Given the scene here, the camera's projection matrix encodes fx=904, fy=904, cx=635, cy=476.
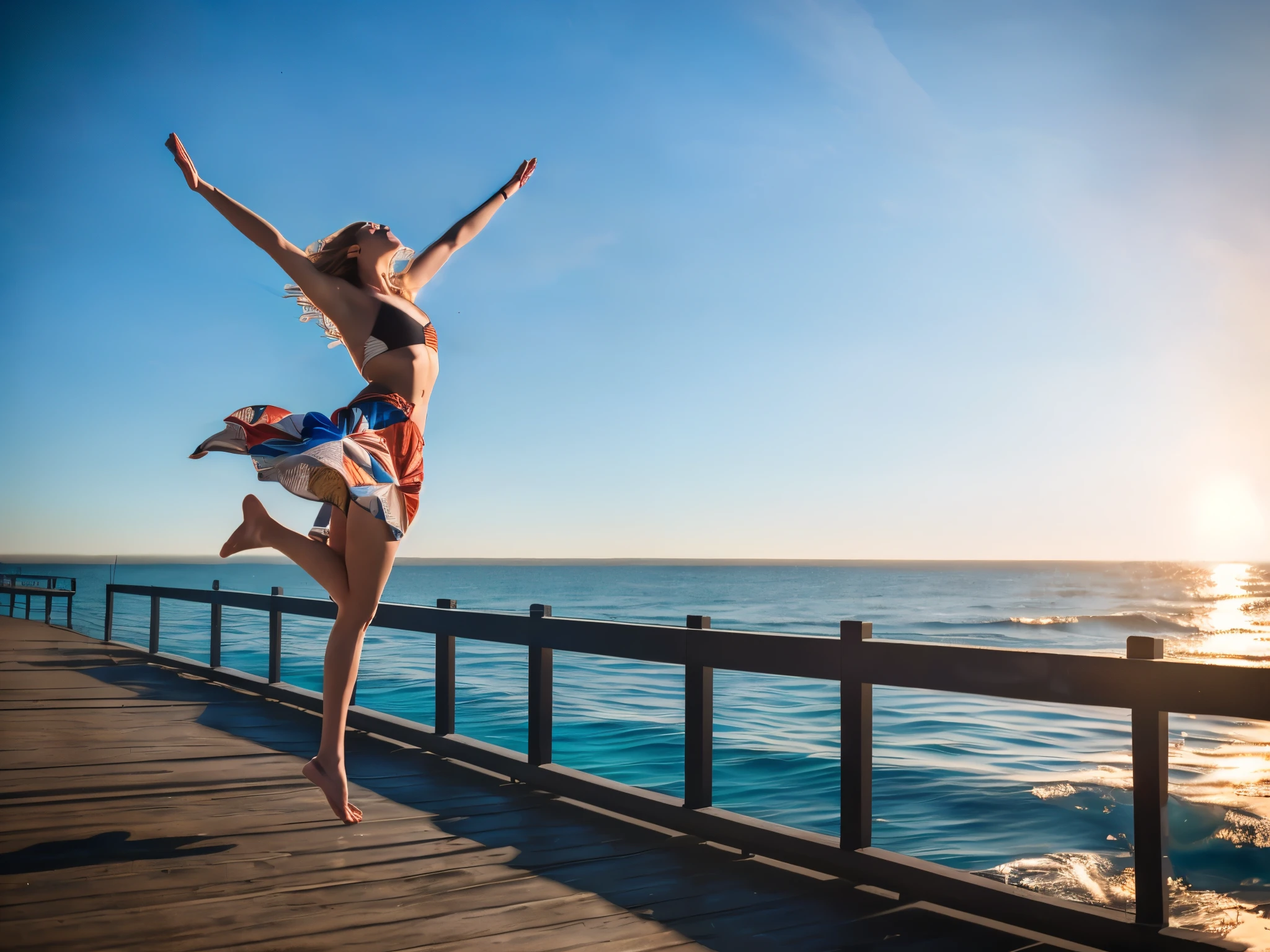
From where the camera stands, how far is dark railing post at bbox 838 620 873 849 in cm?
270

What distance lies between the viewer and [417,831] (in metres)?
3.16

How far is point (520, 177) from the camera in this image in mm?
3354

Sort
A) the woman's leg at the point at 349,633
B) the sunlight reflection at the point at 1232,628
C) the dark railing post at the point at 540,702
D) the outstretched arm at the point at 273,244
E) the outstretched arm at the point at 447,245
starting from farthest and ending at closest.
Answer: the sunlight reflection at the point at 1232,628 < the dark railing post at the point at 540,702 < the outstretched arm at the point at 447,245 < the woman's leg at the point at 349,633 < the outstretched arm at the point at 273,244

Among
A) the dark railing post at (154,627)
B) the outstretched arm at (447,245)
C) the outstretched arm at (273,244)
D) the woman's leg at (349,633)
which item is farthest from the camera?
the dark railing post at (154,627)

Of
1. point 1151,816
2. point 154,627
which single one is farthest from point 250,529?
point 154,627

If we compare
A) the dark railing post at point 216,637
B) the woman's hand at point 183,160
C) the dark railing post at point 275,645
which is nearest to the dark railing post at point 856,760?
the woman's hand at point 183,160

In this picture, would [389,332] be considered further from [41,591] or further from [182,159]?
[41,591]

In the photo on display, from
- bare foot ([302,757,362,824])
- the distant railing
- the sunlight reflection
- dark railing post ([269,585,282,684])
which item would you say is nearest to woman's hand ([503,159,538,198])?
bare foot ([302,757,362,824])

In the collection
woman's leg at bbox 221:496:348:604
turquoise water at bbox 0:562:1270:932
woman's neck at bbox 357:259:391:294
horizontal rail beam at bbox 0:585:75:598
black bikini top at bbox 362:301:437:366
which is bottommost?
turquoise water at bbox 0:562:1270:932

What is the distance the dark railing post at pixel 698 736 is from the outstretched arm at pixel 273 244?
1.60 m

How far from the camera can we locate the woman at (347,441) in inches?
95.5

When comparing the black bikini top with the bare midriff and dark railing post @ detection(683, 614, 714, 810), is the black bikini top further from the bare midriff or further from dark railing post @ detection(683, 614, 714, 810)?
dark railing post @ detection(683, 614, 714, 810)

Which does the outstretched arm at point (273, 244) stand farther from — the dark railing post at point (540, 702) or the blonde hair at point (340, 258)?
the dark railing post at point (540, 702)

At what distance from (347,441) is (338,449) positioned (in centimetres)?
6
